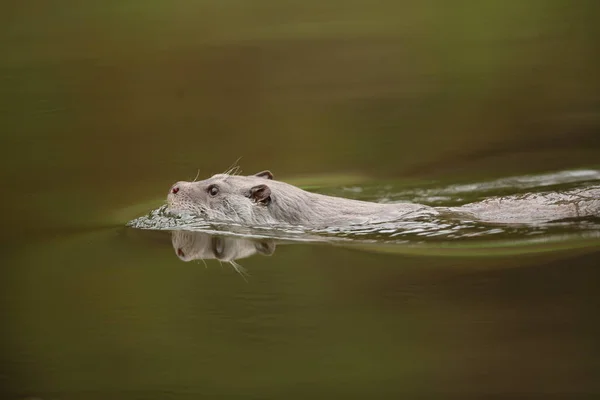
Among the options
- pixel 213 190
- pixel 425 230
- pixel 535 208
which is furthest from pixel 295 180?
pixel 535 208

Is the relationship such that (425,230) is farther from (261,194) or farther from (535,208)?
(261,194)

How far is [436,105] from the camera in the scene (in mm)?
10070

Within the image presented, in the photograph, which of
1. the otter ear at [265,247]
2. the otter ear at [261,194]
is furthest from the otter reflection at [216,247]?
the otter ear at [261,194]

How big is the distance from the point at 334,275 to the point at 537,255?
137 centimetres

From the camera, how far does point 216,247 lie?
668 centimetres

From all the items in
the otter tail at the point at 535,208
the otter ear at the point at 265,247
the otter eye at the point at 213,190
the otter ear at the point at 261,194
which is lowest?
the otter ear at the point at 265,247

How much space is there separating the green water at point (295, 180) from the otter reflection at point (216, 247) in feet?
0.40

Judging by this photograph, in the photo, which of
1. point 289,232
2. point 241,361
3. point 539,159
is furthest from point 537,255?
point 539,159

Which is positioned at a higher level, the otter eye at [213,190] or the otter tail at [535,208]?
the otter eye at [213,190]

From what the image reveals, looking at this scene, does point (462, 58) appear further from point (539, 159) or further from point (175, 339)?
point (175, 339)

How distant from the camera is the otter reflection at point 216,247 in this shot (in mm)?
6441

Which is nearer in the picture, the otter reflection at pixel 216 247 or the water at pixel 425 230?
the otter reflection at pixel 216 247

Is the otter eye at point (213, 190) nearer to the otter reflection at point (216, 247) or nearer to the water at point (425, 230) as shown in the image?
the water at point (425, 230)

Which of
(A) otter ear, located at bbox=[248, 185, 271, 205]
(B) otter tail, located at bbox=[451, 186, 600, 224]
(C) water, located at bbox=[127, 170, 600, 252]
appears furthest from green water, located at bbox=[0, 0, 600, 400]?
(A) otter ear, located at bbox=[248, 185, 271, 205]
